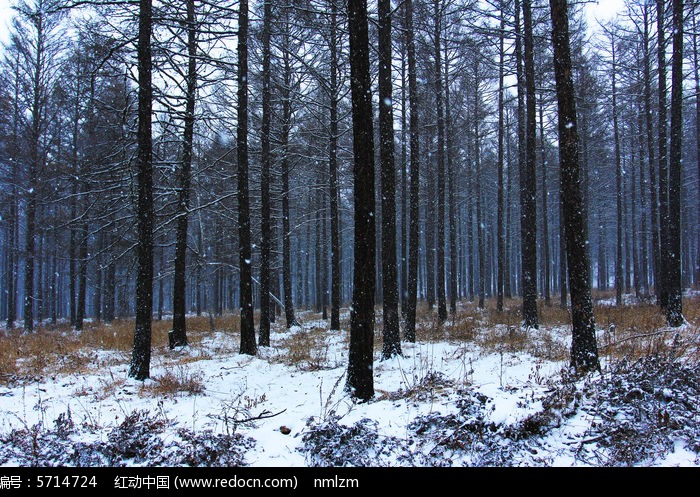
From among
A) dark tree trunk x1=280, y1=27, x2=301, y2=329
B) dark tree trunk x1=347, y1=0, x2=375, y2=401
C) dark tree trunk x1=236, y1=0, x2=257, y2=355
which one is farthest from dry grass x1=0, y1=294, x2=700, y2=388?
dark tree trunk x1=347, y1=0, x2=375, y2=401

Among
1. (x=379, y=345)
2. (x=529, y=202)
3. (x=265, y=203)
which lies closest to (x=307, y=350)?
(x=379, y=345)

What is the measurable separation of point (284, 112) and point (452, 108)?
8.57 m

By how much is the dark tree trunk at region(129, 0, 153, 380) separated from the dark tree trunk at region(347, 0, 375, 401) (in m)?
4.53

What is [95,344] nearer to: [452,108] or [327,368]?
[327,368]

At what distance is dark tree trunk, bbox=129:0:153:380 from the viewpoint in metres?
7.89

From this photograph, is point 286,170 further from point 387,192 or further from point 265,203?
point 387,192

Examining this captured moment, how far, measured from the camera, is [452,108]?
63.2 feet

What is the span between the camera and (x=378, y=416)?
5312 mm

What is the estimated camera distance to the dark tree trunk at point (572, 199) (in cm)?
670

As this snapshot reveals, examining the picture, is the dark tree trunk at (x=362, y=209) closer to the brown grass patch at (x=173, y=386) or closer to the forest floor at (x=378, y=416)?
the forest floor at (x=378, y=416)

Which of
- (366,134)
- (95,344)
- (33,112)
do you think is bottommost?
(95,344)

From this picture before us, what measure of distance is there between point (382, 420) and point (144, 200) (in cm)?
646
